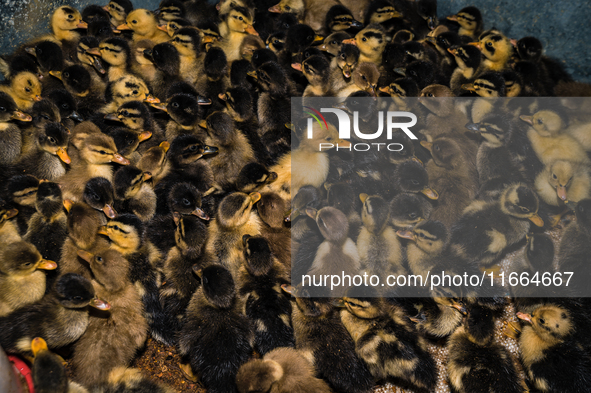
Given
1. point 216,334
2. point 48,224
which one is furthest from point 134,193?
point 216,334

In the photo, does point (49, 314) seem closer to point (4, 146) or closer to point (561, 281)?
point (4, 146)

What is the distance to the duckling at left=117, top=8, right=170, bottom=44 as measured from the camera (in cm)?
422

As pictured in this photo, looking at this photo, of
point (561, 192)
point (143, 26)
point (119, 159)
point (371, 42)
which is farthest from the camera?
point (143, 26)

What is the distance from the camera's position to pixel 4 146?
133 inches

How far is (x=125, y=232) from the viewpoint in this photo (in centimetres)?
301

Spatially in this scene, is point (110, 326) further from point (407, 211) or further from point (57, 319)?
point (407, 211)

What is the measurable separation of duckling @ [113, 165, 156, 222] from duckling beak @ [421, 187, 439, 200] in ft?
6.83

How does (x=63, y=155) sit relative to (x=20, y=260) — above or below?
above

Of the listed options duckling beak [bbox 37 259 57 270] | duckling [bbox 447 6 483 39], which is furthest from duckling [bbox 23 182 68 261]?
duckling [bbox 447 6 483 39]

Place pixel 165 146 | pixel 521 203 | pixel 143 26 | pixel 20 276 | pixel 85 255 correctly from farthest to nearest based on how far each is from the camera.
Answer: pixel 143 26, pixel 165 146, pixel 521 203, pixel 85 255, pixel 20 276

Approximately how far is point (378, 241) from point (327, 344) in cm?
87

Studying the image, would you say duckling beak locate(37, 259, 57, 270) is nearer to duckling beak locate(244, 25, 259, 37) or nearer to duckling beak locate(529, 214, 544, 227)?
duckling beak locate(244, 25, 259, 37)

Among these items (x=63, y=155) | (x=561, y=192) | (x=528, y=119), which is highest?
(x=528, y=119)

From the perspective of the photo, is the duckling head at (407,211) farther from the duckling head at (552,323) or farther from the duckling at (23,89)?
the duckling at (23,89)
